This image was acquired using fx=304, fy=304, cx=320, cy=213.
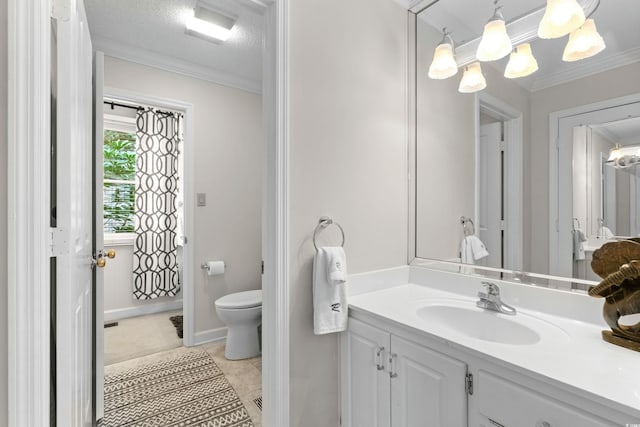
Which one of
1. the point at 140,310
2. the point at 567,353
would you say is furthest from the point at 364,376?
the point at 140,310

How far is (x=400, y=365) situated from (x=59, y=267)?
120 cm

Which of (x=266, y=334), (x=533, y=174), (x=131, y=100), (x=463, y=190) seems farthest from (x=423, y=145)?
(x=131, y=100)

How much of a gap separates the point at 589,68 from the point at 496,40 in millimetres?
390

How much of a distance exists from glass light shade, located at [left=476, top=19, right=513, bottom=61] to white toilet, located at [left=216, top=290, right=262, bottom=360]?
2.22 meters

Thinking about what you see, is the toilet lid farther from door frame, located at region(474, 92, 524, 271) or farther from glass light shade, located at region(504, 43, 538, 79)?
glass light shade, located at region(504, 43, 538, 79)

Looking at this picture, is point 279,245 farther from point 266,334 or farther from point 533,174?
point 533,174

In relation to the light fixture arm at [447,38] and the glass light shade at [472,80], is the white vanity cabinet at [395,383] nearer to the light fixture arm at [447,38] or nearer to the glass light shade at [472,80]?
the glass light shade at [472,80]

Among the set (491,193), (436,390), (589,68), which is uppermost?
(589,68)

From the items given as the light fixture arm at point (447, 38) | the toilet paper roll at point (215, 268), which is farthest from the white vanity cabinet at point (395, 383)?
the toilet paper roll at point (215, 268)

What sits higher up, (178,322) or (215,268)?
(215,268)

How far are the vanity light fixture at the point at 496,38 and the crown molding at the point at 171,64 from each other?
217cm

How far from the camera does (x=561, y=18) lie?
1155 millimetres

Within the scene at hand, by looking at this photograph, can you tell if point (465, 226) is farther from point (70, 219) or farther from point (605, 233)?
point (70, 219)

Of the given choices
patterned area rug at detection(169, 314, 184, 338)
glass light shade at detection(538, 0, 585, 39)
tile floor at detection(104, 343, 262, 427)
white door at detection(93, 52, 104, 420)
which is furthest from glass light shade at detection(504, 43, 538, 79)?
patterned area rug at detection(169, 314, 184, 338)
